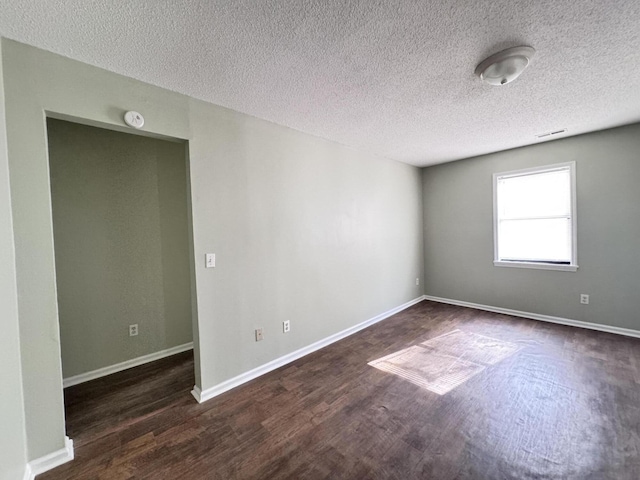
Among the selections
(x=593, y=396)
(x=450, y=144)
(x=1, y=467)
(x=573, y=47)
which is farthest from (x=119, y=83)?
(x=593, y=396)

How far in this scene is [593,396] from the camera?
6.73 ft

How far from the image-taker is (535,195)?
378cm

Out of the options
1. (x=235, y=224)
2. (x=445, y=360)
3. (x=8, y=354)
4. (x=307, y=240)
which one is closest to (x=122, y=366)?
(x=8, y=354)

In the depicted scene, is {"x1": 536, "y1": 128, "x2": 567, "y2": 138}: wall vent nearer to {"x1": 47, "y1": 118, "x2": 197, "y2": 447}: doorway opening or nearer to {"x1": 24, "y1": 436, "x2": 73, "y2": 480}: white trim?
{"x1": 47, "y1": 118, "x2": 197, "y2": 447}: doorway opening

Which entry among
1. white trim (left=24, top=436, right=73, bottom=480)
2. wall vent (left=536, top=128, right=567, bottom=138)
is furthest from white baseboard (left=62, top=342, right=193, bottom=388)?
wall vent (left=536, top=128, right=567, bottom=138)

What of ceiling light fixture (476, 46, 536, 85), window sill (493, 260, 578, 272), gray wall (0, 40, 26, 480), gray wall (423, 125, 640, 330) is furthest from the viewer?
window sill (493, 260, 578, 272)

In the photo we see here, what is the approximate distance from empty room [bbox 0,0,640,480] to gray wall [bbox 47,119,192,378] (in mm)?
22

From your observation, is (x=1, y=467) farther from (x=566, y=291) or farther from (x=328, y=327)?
(x=566, y=291)

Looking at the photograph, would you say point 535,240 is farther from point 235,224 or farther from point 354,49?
point 235,224

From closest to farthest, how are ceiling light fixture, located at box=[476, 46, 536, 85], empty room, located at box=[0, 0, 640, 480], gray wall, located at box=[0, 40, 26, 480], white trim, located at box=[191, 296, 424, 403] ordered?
1. gray wall, located at box=[0, 40, 26, 480]
2. empty room, located at box=[0, 0, 640, 480]
3. ceiling light fixture, located at box=[476, 46, 536, 85]
4. white trim, located at box=[191, 296, 424, 403]

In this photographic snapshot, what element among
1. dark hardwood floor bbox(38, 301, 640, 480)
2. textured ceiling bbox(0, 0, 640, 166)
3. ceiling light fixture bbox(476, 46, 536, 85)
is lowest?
dark hardwood floor bbox(38, 301, 640, 480)

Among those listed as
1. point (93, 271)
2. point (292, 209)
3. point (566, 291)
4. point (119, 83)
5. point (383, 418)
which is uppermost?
point (119, 83)

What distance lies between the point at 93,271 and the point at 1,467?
1681 millimetres

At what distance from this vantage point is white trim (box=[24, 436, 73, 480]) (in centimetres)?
148
